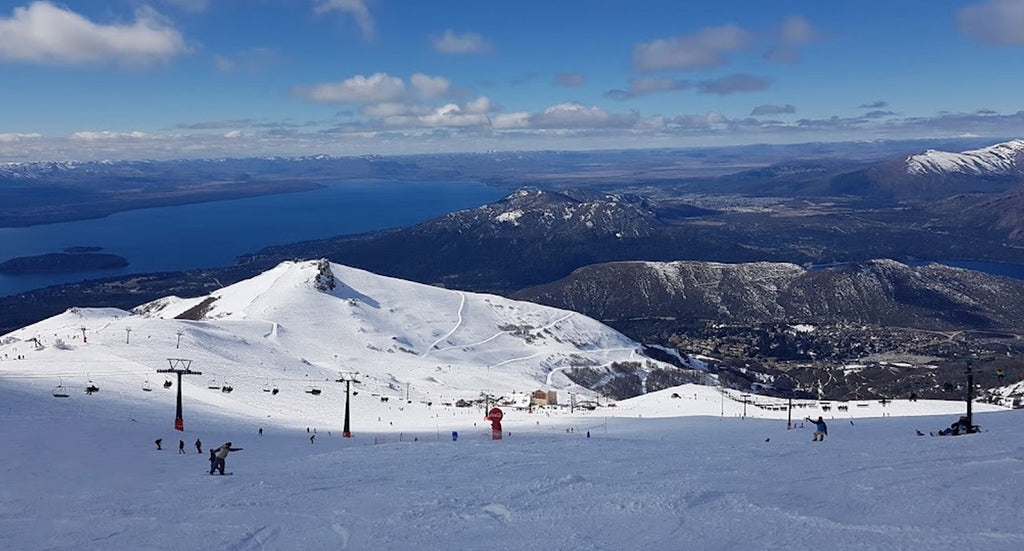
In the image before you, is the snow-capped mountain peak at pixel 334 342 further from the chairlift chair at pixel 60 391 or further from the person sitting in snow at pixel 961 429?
the person sitting in snow at pixel 961 429

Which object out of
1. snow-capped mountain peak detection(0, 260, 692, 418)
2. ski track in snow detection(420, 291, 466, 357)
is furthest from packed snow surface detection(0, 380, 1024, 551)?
ski track in snow detection(420, 291, 466, 357)

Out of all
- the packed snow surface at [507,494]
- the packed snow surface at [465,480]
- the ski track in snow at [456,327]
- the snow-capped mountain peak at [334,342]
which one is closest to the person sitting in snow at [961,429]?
the packed snow surface at [465,480]

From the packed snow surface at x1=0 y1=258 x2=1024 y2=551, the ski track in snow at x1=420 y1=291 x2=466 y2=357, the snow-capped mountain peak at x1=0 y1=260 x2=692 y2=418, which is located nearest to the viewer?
the packed snow surface at x1=0 y1=258 x2=1024 y2=551

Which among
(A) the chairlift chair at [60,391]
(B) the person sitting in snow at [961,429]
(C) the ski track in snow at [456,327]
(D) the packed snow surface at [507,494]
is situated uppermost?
(D) the packed snow surface at [507,494]

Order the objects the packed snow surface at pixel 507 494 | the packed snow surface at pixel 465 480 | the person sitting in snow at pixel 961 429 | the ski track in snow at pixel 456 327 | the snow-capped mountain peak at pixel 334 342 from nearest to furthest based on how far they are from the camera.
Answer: the packed snow surface at pixel 507 494 < the packed snow surface at pixel 465 480 < the person sitting in snow at pixel 961 429 < the snow-capped mountain peak at pixel 334 342 < the ski track in snow at pixel 456 327

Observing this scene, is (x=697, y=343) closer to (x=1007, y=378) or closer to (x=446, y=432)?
(x=1007, y=378)

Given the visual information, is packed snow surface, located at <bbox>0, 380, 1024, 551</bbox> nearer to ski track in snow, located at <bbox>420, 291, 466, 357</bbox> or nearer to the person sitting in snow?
the person sitting in snow

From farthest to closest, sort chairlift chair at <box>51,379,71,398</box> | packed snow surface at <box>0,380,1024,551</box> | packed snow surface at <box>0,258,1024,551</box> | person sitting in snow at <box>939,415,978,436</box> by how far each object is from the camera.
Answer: chairlift chair at <box>51,379,71,398</box>, person sitting in snow at <box>939,415,978,436</box>, packed snow surface at <box>0,258,1024,551</box>, packed snow surface at <box>0,380,1024,551</box>

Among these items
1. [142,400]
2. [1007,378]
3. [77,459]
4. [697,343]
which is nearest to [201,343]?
[142,400]

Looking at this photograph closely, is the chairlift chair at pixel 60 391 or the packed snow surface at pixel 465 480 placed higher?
the packed snow surface at pixel 465 480

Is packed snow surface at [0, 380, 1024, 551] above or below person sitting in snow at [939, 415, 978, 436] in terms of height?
above

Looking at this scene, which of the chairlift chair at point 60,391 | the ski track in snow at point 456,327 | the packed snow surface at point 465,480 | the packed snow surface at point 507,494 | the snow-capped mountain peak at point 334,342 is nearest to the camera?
the packed snow surface at point 507,494
